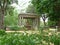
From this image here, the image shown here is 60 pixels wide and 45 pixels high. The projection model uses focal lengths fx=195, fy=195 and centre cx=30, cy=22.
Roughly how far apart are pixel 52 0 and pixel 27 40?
1382 cm

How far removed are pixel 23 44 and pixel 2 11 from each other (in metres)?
20.4

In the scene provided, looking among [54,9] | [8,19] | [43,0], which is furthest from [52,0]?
[8,19]

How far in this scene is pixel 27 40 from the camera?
6.76ft

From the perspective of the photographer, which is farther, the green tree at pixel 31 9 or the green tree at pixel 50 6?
the green tree at pixel 31 9

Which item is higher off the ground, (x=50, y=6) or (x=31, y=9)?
(x=50, y=6)

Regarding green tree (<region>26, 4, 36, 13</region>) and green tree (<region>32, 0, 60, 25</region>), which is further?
green tree (<region>26, 4, 36, 13</region>)

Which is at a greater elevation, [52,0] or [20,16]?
[52,0]

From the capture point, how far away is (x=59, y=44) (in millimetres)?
2373

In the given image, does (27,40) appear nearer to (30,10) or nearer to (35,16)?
(35,16)

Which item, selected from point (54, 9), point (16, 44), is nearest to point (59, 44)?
point (16, 44)

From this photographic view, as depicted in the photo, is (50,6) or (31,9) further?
(31,9)

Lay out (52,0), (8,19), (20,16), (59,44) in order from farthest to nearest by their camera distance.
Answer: (8,19), (20,16), (52,0), (59,44)

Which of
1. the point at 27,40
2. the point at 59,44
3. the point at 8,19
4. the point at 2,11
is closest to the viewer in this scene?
the point at 27,40

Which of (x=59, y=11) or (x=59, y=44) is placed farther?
(x=59, y=11)
